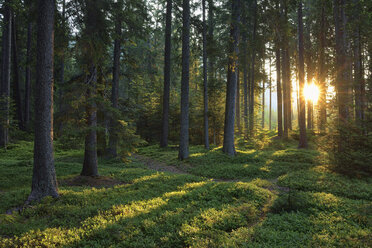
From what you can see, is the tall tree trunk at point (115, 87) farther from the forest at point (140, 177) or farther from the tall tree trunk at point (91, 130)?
the tall tree trunk at point (91, 130)

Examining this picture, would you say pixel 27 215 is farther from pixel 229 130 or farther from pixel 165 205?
pixel 229 130

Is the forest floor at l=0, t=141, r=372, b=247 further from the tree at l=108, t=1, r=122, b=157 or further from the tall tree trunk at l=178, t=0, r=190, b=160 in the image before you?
the tall tree trunk at l=178, t=0, r=190, b=160

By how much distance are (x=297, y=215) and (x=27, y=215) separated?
7.49 metres

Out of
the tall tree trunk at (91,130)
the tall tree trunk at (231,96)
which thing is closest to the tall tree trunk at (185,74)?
the tall tree trunk at (231,96)

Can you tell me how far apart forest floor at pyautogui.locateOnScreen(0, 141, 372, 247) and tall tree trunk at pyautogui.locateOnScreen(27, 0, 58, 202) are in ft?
2.09

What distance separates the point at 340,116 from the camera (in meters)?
11.6

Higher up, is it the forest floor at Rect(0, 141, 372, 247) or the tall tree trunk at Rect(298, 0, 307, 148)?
the tall tree trunk at Rect(298, 0, 307, 148)

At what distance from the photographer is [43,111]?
6.80 m

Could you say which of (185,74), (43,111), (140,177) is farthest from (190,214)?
(185,74)

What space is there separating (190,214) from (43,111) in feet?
18.4

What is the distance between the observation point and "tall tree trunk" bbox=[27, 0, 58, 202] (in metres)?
6.77

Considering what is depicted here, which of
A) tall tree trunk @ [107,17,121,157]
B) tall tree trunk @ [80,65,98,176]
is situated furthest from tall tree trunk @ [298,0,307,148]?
tall tree trunk @ [80,65,98,176]

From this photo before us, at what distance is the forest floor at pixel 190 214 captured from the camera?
4480mm

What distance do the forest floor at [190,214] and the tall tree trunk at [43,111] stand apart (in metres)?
0.64
